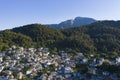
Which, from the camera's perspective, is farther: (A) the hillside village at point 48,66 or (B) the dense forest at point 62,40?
(B) the dense forest at point 62,40

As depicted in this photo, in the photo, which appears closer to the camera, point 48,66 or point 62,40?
point 48,66

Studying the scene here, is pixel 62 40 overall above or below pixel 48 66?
above

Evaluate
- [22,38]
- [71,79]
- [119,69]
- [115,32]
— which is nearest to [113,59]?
[119,69]

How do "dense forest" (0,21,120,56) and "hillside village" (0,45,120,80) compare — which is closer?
"hillside village" (0,45,120,80)

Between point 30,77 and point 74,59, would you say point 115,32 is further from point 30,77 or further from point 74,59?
point 30,77
